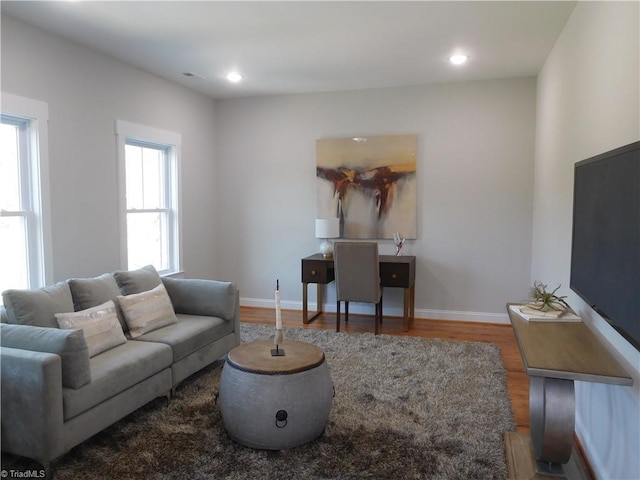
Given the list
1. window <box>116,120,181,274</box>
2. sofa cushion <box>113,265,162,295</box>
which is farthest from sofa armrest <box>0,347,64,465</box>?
window <box>116,120,181,274</box>

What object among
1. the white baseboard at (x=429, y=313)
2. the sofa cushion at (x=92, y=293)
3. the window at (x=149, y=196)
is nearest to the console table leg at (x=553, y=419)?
the sofa cushion at (x=92, y=293)

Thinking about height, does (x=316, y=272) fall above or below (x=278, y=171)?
below

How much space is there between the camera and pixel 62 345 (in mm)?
Answer: 2303

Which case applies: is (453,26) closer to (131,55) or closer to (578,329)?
(578,329)

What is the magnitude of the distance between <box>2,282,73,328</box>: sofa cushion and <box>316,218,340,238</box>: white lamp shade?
9.41 feet

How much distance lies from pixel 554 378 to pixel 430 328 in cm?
279

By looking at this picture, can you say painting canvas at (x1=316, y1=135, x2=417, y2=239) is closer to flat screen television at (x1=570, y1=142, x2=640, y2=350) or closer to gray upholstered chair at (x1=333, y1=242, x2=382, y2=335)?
gray upholstered chair at (x1=333, y1=242, x2=382, y2=335)

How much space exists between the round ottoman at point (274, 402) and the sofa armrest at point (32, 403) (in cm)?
81

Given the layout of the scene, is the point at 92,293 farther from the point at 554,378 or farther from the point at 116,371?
the point at 554,378

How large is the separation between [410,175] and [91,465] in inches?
157

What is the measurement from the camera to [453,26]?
329 cm

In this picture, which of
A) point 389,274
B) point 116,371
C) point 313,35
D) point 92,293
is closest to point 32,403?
point 116,371

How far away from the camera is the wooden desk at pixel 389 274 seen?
464 centimetres

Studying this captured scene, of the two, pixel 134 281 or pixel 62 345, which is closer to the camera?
pixel 62 345
